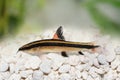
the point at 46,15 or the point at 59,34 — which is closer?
the point at 59,34

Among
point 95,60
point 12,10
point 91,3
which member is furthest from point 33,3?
point 95,60

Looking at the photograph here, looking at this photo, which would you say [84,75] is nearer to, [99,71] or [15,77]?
[99,71]

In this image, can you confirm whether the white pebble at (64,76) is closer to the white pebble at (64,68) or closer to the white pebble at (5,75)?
the white pebble at (64,68)

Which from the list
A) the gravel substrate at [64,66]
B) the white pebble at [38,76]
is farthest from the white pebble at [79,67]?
the white pebble at [38,76]

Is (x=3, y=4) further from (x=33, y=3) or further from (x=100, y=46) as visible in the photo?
(x=100, y=46)

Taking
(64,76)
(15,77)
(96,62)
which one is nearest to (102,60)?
(96,62)

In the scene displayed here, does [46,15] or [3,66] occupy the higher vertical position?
[46,15]

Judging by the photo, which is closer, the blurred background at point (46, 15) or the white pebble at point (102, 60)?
the white pebble at point (102, 60)

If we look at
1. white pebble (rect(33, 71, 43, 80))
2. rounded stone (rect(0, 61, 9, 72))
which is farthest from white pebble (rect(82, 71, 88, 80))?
rounded stone (rect(0, 61, 9, 72))
